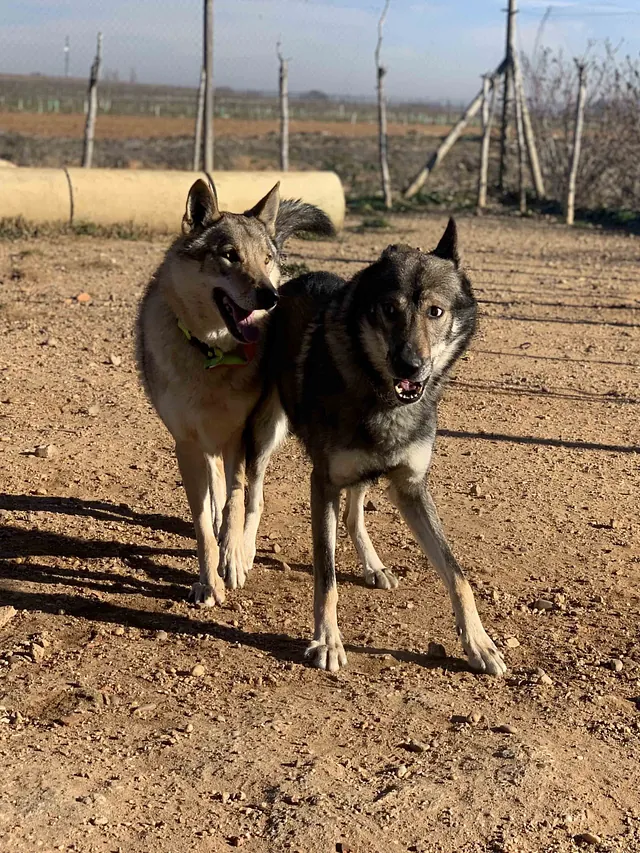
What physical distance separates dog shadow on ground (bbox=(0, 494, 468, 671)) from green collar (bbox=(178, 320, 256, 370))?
3.52 feet

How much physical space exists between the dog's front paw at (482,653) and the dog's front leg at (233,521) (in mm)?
1157

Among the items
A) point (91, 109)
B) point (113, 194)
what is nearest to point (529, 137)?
point (91, 109)

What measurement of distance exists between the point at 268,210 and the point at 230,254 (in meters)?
0.58

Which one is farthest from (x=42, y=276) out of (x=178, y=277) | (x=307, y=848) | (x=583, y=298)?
(x=307, y=848)

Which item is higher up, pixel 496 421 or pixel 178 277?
pixel 178 277

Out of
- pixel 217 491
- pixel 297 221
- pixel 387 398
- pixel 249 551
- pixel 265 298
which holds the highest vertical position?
pixel 297 221

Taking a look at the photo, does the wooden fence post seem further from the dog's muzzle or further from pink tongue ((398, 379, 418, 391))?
pink tongue ((398, 379, 418, 391))

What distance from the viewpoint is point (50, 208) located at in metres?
13.5

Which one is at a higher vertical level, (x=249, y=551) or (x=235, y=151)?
(x=235, y=151)

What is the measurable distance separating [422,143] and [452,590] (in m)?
45.6

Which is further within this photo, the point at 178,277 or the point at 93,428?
the point at 93,428

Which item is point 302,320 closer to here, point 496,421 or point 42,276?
point 496,421

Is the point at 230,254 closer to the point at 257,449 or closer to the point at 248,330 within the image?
the point at 248,330

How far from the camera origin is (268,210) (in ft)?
17.1
